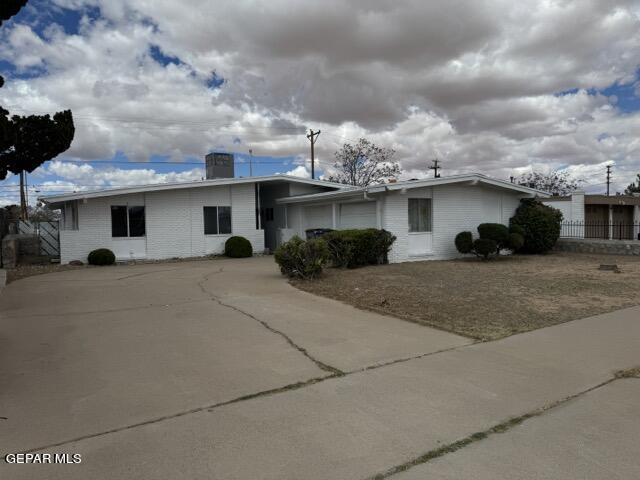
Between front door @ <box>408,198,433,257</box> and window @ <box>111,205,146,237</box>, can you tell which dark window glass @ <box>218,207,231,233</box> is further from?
front door @ <box>408,198,433,257</box>

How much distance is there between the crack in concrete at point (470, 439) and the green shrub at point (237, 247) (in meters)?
16.3

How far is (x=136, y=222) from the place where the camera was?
18531 mm

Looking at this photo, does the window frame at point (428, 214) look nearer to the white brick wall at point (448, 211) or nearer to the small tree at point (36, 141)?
→ the white brick wall at point (448, 211)

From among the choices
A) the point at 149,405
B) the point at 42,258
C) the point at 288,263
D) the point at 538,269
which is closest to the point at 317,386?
the point at 149,405

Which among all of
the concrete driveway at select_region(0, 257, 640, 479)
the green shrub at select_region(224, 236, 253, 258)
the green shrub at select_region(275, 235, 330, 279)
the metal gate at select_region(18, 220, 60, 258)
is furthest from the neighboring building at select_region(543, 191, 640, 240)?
the metal gate at select_region(18, 220, 60, 258)

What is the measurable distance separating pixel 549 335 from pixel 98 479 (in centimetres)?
569

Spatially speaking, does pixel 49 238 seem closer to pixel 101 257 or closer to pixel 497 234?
pixel 101 257

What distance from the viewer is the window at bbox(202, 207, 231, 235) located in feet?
65.6

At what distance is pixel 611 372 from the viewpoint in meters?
4.86

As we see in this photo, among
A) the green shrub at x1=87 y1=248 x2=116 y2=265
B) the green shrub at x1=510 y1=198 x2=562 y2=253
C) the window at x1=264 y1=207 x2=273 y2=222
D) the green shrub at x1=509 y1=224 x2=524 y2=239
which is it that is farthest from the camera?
the window at x1=264 y1=207 x2=273 y2=222

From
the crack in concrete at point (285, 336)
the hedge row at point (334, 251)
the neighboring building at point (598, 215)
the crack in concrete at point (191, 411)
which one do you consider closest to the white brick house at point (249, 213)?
the hedge row at point (334, 251)

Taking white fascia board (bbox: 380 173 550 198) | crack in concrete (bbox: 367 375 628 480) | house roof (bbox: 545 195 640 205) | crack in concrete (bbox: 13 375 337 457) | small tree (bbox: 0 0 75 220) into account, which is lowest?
crack in concrete (bbox: 367 375 628 480)

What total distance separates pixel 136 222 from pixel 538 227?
15.9 m

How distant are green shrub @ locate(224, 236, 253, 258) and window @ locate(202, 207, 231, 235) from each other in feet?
2.48
